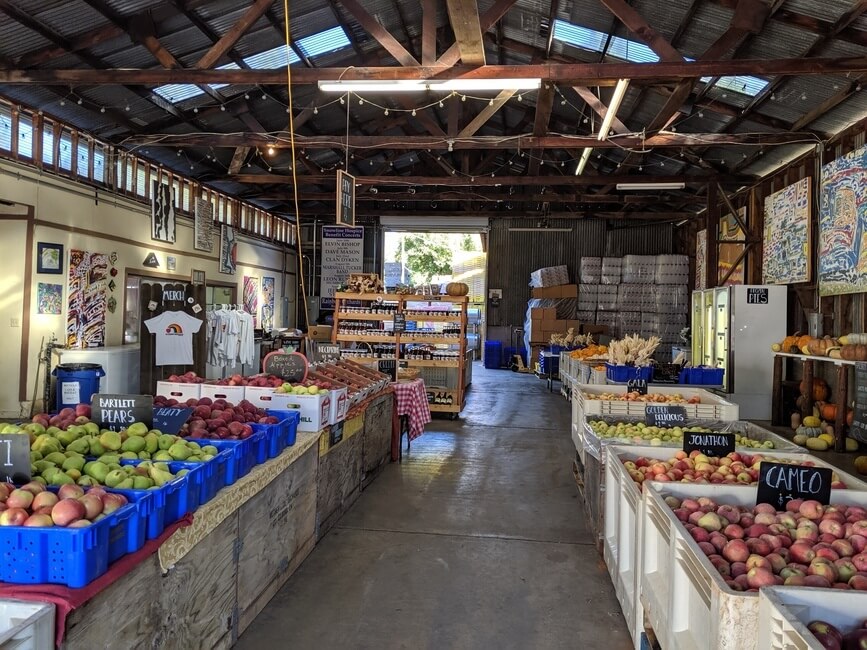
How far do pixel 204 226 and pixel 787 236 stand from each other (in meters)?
11.0

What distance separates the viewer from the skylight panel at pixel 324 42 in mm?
9305

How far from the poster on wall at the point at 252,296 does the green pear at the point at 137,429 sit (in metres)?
12.3

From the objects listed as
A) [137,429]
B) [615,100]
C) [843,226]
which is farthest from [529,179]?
[137,429]

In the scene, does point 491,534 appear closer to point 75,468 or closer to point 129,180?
point 75,468

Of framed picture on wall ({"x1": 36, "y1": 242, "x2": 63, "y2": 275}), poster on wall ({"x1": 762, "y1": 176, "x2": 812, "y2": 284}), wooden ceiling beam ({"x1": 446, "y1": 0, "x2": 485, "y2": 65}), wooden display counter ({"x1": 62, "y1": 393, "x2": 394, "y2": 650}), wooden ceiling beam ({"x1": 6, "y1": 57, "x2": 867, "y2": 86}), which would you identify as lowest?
wooden display counter ({"x1": 62, "y1": 393, "x2": 394, "y2": 650})

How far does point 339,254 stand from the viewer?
16250 millimetres

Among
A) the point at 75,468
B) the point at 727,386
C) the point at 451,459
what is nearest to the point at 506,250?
the point at 727,386

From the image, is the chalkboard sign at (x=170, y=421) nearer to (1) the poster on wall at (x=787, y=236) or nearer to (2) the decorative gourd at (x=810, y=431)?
(2) the decorative gourd at (x=810, y=431)

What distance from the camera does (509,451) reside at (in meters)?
7.30

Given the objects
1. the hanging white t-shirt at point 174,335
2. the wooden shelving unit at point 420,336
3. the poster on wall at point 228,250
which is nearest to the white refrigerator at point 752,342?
the wooden shelving unit at point 420,336

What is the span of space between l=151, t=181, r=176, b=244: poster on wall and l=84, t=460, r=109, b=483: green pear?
366 inches

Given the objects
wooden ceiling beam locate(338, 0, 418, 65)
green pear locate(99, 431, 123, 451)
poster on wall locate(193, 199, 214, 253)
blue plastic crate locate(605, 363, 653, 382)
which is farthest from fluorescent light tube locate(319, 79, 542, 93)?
poster on wall locate(193, 199, 214, 253)

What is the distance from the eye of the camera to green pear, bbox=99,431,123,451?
8.92ft

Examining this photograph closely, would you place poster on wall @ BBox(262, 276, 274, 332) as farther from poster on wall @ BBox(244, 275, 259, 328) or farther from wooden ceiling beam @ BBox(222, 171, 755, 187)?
wooden ceiling beam @ BBox(222, 171, 755, 187)
